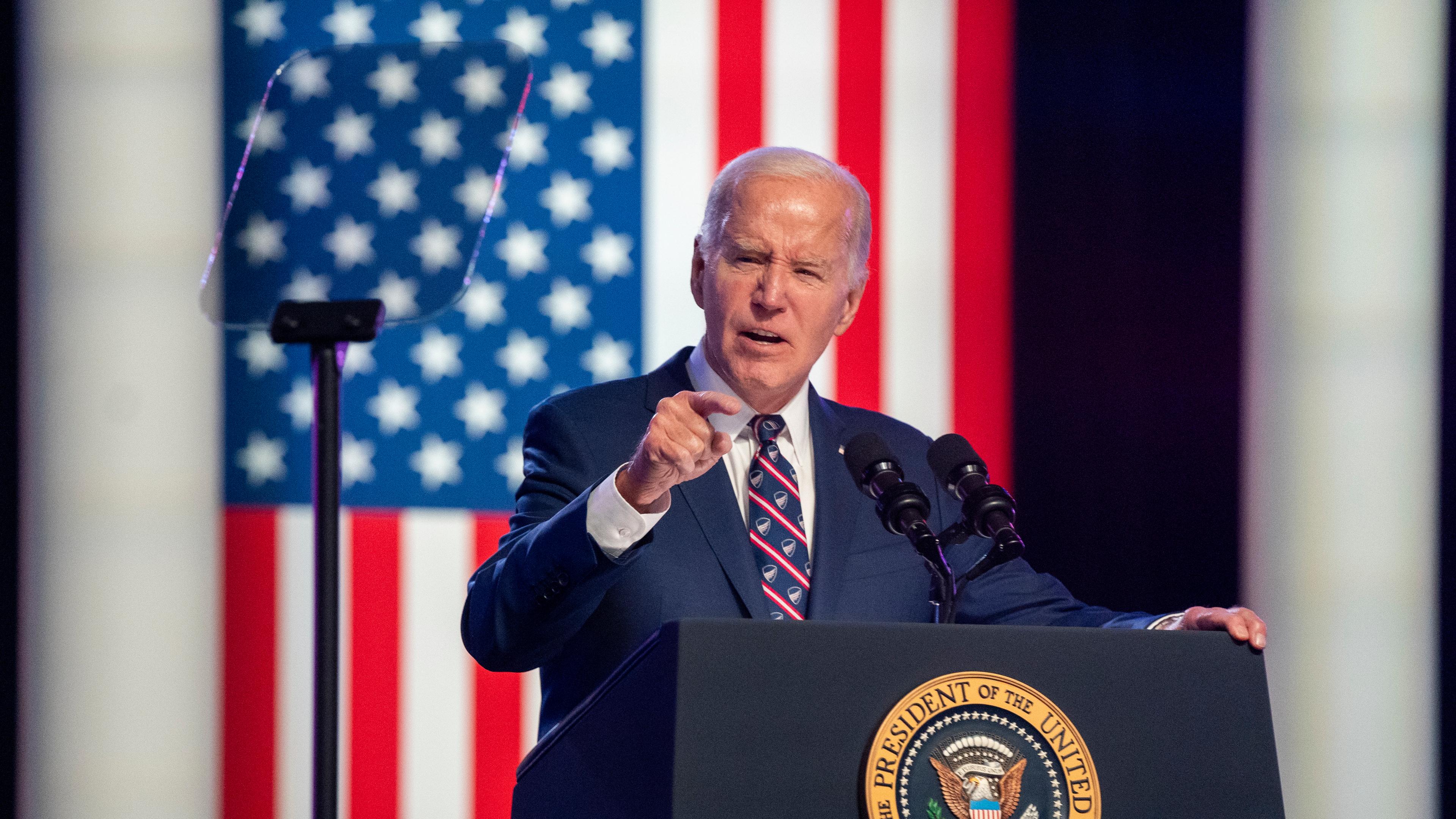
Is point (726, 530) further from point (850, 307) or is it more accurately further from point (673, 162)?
point (673, 162)

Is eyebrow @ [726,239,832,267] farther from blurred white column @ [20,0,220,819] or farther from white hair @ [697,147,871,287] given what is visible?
blurred white column @ [20,0,220,819]

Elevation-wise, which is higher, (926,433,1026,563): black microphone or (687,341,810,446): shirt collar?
(687,341,810,446): shirt collar

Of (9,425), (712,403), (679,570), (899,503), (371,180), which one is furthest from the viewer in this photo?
(9,425)

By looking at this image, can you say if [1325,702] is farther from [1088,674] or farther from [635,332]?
[1088,674]

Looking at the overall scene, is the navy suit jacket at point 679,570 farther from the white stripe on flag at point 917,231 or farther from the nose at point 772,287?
the white stripe on flag at point 917,231

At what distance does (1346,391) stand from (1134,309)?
49 centimetres

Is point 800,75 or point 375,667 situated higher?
point 800,75

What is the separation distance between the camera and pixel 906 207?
112 inches

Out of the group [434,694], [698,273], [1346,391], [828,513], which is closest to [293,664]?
[434,694]

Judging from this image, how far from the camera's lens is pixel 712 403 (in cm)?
116

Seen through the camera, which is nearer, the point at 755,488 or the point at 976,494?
the point at 976,494

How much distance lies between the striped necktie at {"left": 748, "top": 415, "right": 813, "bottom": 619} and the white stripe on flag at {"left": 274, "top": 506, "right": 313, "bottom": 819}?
51.3 inches

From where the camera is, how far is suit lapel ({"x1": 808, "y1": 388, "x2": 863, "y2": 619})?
67.9 inches

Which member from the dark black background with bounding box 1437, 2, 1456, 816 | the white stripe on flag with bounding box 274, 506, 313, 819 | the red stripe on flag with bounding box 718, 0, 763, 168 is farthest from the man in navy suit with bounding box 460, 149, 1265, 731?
the dark black background with bounding box 1437, 2, 1456, 816
